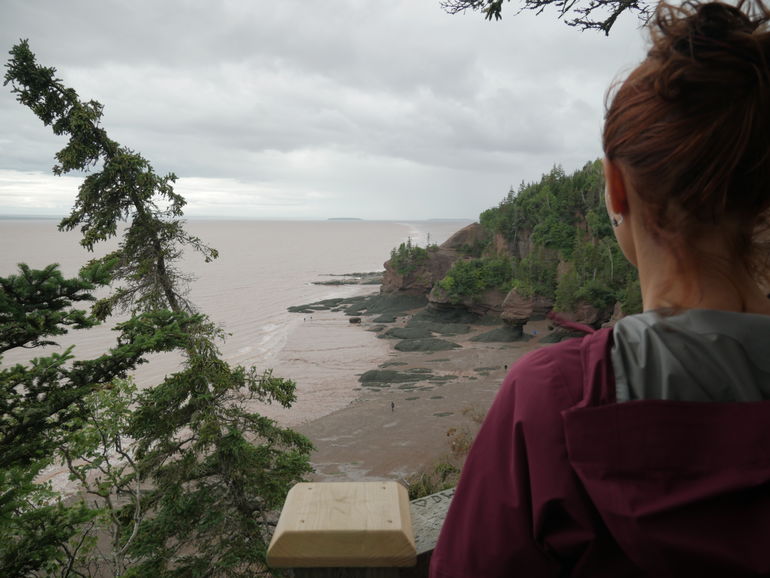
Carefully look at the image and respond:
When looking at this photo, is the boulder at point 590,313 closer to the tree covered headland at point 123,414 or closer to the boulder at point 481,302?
the boulder at point 481,302

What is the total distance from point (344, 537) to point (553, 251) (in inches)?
1549

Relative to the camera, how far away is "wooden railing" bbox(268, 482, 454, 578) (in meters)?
1.25

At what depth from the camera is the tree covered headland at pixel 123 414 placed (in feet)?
15.2

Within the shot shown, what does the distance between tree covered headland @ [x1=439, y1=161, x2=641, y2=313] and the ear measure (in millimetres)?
28357

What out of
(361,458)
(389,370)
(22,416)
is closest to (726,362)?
(22,416)

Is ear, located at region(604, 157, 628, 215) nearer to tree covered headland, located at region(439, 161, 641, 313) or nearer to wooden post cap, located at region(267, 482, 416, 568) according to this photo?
wooden post cap, located at region(267, 482, 416, 568)

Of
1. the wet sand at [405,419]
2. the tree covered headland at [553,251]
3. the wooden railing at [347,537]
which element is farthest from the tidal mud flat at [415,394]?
the wooden railing at [347,537]

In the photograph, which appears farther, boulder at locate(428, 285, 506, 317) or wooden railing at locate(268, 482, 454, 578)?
boulder at locate(428, 285, 506, 317)

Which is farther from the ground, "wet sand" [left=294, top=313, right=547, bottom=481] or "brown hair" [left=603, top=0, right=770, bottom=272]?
"brown hair" [left=603, top=0, right=770, bottom=272]

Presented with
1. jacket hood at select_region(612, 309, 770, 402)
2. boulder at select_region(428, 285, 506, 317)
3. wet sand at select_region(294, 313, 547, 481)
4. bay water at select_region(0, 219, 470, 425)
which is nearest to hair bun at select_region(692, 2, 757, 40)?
jacket hood at select_region(612, 309, 770, 402)

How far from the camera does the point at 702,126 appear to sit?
0.86 meters

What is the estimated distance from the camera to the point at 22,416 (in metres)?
4.85

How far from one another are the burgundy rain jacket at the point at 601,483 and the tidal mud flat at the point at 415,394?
534 inches

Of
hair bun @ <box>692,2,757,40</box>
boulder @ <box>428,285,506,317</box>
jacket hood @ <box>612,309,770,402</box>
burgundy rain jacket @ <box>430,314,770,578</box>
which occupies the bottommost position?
boulder @ <box>428,285,506,317</box>
